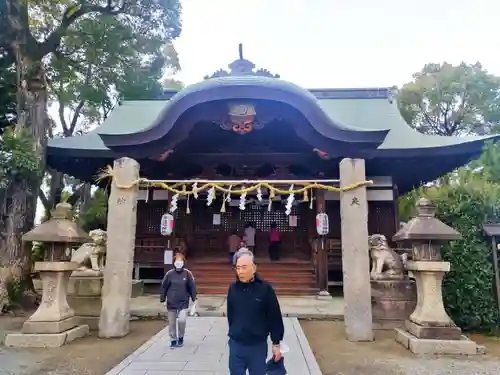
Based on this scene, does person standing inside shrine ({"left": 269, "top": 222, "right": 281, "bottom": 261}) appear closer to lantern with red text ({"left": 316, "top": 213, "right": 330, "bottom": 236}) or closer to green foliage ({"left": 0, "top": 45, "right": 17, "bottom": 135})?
lantern with red text ({"left": 316, "top": 213, "right": 330, "bottom": 236})

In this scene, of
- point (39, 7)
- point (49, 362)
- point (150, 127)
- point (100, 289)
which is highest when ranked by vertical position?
point (39, 7)

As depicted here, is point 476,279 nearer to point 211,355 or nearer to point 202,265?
point 211,355

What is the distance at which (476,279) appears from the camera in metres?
7.79

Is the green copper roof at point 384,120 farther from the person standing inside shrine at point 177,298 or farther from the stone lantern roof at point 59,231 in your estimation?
the stone lantern roof at point 59,231

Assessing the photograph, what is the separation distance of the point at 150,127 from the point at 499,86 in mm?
25241

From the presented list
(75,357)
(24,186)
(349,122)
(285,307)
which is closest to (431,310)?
(285,307)

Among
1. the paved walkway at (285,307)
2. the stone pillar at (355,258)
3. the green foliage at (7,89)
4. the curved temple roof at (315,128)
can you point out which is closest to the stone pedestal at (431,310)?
the stone pillar at (355,258)

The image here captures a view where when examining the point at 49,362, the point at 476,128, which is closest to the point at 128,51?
the point at 49,362

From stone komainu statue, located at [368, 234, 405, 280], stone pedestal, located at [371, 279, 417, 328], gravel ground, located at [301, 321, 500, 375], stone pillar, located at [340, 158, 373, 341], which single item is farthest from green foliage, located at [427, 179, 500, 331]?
stone pillar, located at [340, 158, 373, 341]

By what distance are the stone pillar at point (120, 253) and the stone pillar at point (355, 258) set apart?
158 inches

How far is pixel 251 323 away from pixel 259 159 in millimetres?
8125

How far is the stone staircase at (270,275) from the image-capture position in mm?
11852

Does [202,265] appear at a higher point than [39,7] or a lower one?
lower

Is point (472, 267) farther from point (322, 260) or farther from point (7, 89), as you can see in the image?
point (7, 89)
